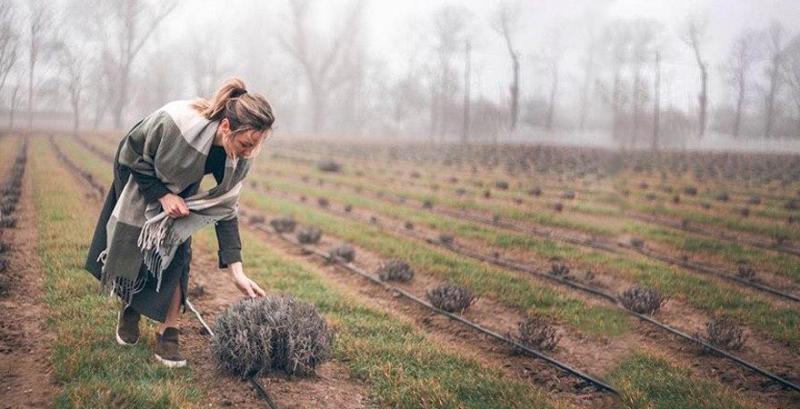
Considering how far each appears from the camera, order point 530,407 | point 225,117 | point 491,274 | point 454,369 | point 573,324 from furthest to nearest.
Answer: point 491,274
point 573,324
point 454,369
point 530,407
point 225,117

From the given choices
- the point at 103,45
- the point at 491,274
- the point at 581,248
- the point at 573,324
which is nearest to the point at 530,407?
the point at 573,324

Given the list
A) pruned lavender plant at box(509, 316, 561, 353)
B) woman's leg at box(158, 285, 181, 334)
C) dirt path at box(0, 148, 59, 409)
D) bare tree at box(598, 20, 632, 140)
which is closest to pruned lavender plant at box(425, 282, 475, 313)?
pruned lavender plant at box(509, 316, 561, 353)

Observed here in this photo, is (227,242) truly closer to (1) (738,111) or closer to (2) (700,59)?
(1) (738,111)

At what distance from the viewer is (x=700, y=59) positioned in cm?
1045

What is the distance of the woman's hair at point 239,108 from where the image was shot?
3.66 metres

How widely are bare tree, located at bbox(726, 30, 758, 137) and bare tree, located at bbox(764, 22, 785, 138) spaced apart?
0.37m

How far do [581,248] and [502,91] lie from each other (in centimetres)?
1005

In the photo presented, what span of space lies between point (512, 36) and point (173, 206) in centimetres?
1456

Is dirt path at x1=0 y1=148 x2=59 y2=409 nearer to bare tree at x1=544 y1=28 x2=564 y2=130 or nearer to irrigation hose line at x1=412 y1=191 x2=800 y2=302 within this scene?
irrigation hose line at x1=412 y1=191 x2=800 y2=302

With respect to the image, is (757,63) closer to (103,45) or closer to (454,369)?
(454,369)

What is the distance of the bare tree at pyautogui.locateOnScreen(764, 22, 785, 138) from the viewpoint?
8820 mm

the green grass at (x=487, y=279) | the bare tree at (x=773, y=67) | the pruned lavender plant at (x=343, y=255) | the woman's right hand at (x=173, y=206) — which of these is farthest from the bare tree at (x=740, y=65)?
the woman's right hand at (x=173, y=206)

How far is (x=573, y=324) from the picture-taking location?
6734mm

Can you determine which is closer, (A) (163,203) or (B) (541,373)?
(A) (163,203)
